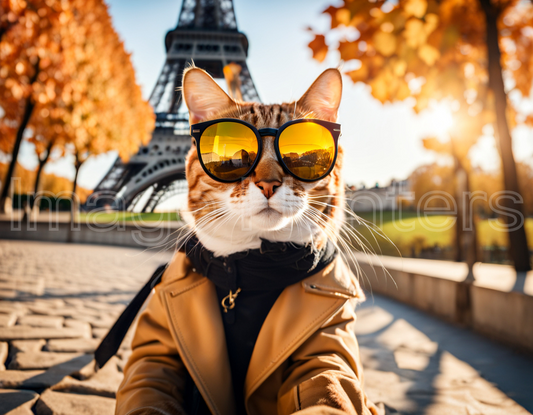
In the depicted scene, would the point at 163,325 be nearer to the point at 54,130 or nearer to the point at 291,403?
the point at 291,403

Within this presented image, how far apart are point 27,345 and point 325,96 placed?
2719 millimetres

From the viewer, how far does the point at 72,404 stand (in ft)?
5.72

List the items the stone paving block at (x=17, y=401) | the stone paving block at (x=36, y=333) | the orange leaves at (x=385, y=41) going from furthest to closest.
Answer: the orange leaves at (x=385, y=41)
the stone paving block at (x=36, y=333)
the stone paving block at (x=17, y=401)

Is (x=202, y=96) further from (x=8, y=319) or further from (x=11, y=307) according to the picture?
(x=11, y=307)

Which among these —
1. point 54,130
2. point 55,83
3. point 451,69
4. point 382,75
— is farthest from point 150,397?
point 54,130

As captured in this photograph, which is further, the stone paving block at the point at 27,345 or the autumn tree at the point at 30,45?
the autumn tree at the point at 30,45

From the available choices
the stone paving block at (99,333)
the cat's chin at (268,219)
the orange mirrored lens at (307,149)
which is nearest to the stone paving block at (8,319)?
the stone paving block at (99,333)

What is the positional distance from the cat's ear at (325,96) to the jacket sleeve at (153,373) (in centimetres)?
115

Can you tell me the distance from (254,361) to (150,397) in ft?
1.36

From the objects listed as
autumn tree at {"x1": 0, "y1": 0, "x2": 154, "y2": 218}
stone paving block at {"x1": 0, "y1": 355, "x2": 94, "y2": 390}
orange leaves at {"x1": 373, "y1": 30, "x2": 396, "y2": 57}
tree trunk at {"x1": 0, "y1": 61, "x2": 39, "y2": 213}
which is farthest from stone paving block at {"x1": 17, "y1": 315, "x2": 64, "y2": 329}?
tree trunk at {"x1": 0, "y1": 61, "x2": 39, "y2": 213}

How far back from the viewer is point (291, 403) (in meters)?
1.20

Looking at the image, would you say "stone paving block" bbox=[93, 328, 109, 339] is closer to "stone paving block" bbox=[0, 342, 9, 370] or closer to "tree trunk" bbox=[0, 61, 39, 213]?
"stone paving block" bbox=[0, 342, 9, 370]

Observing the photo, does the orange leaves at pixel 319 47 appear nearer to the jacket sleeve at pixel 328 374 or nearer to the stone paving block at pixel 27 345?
the jacket sleeve at pixel 328 374

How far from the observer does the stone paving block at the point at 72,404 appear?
1664mm
